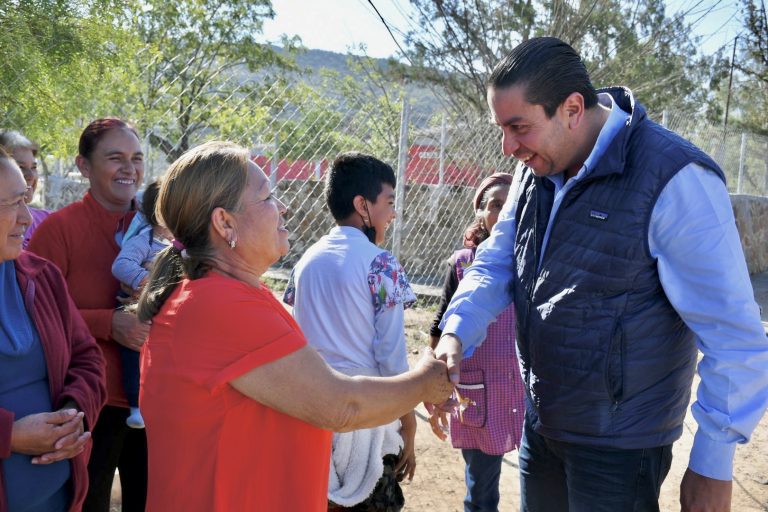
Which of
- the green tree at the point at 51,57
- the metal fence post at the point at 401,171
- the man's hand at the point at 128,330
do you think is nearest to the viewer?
the man's hand at the point at 128,330

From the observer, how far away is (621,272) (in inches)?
78.2

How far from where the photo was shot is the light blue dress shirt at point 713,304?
185cm

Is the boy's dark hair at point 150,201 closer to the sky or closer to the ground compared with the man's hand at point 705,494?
closer to the sky

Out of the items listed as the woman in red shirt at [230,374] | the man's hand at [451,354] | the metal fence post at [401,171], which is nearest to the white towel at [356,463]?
the man's hand at [451,354]

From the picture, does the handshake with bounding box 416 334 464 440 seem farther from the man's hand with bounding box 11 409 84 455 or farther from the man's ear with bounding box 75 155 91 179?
the man's ear with bounding box 75 155 91 179

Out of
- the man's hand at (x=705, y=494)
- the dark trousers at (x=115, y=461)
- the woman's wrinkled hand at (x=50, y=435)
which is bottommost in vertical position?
the dark trousers at (x=115, y=461)

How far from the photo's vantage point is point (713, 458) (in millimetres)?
1888

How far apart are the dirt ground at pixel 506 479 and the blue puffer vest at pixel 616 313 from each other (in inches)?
81.6

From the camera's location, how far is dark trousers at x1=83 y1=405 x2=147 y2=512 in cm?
292

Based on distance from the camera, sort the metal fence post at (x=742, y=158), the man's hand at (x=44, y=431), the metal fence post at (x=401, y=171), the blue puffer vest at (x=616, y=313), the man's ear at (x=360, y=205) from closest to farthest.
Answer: the blue puffer vest at (x=616, y=313)
the man's hand at (x=44, y=431)
the man's ear at (x=360, y=205)
the metal fence post at (x=401, y=171)
the metal fence post at (x=742, y=158)

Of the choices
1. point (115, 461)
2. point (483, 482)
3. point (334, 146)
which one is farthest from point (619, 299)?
point (334, 146)

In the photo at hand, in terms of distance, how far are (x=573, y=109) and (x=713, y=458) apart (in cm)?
109

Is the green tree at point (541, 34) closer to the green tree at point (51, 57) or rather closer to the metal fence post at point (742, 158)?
the metal fence post at point (742, 158)

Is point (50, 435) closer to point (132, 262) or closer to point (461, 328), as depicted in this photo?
point (132, 262)
